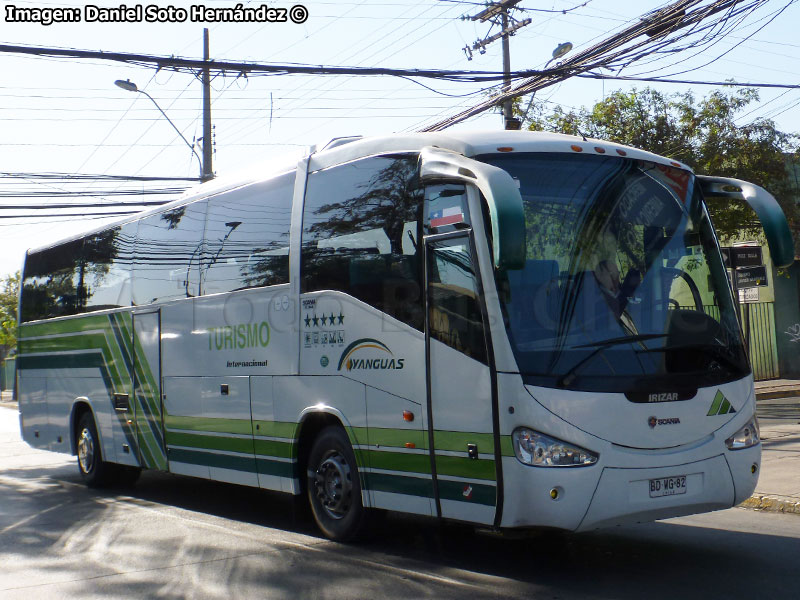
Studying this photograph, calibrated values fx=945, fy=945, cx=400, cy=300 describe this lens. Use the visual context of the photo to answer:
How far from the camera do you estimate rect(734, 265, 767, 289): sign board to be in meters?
14.8

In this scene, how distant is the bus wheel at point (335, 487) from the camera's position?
313 inches

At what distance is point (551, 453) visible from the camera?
6.22 metres

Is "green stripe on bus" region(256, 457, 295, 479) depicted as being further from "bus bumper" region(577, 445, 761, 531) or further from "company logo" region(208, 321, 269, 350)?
"bus bumper" region(577, 445, 761, 531)

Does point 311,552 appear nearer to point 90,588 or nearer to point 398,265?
point 90,588

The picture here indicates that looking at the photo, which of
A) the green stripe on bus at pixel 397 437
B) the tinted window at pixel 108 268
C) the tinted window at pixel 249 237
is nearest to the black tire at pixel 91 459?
the tinted window at pixel 108 268

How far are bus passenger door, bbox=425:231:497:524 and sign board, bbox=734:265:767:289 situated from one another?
920cm

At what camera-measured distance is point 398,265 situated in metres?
7.45

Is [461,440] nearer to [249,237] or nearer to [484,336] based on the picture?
[484,336]

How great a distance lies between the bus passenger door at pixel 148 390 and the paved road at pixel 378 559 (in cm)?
111

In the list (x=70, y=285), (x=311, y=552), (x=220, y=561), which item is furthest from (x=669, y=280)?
(x=70, y=285)

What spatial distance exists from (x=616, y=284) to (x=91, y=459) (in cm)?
890

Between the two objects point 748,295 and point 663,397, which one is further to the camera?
point 748,295

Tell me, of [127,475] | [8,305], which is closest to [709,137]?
[127,475]

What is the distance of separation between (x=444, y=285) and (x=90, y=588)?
337 centimetres
